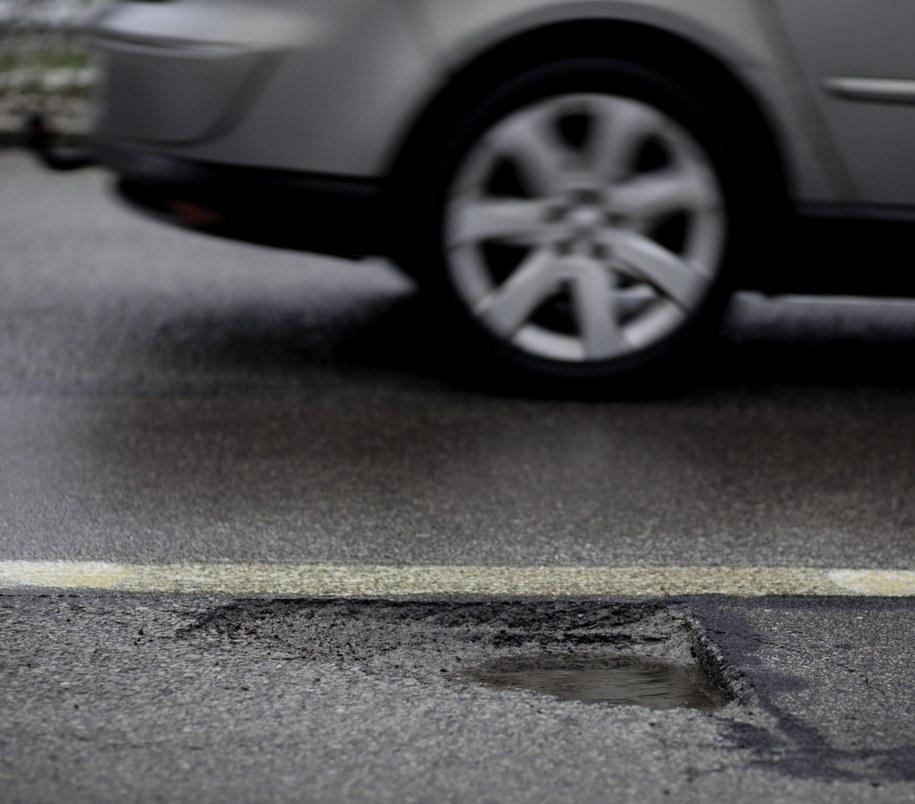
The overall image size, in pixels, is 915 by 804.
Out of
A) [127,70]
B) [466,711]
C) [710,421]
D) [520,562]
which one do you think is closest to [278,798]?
[466,711]

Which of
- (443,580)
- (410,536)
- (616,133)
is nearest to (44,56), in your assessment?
(616,133)

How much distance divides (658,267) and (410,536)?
1335 mm

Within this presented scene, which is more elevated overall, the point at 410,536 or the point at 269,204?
the point at 269,204

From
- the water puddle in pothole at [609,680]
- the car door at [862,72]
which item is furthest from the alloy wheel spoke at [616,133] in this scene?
the water puddle in pothole at [609,680]

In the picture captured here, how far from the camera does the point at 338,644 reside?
287 centimetres

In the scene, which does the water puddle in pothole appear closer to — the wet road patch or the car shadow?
the wet road patch

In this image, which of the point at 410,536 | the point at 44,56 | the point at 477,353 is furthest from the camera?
the point at 44,56

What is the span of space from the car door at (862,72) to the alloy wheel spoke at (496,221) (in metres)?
0.77

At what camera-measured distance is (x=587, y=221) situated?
4406mm

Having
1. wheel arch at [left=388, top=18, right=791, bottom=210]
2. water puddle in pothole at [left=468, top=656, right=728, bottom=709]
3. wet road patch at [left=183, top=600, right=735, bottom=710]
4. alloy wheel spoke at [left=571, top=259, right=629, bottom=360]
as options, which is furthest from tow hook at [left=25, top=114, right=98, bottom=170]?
water puddle in pothole at [left=468, top=656, right=728, bottom=709]

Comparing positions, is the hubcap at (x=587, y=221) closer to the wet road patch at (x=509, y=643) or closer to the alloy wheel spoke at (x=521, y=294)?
the alloy wheel spoke at (x=521, y=294)

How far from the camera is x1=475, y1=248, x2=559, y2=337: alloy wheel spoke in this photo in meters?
4.44

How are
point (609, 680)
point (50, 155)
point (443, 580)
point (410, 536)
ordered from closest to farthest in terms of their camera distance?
point (609, 680), point (443, 580), point (410, 536), point (50, 155)

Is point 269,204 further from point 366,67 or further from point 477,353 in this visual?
point 477,353
